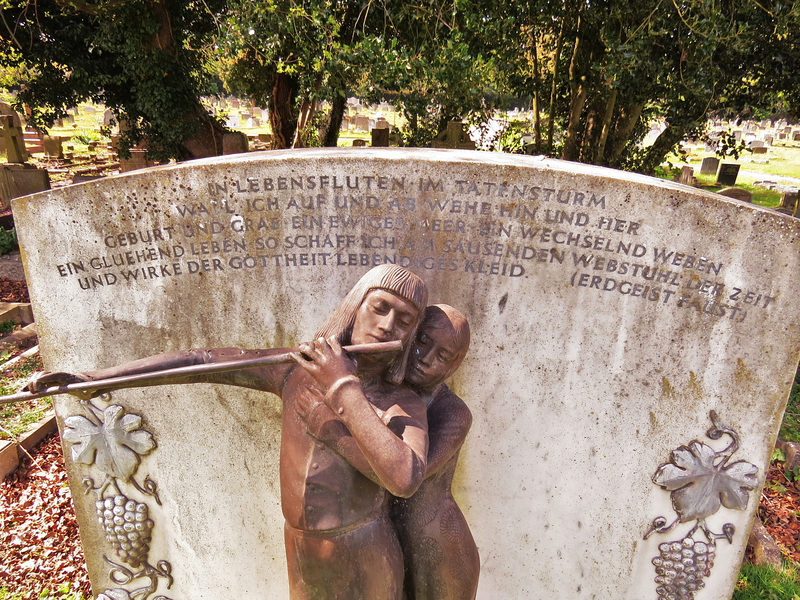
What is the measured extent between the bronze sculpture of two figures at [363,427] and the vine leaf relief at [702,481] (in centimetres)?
150

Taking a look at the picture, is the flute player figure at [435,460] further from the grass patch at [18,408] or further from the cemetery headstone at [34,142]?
the cemetery headstone at [34,142]

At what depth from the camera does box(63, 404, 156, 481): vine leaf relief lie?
11.5ft

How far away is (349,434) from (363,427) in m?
0.35

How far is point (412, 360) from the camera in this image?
2.50 metres

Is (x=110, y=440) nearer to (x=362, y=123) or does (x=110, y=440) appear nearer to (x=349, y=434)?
(x=349, y=434)

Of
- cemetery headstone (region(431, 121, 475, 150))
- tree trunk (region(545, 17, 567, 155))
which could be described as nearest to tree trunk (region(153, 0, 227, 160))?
cemetery headstone (region(431, 121, 475, 150))

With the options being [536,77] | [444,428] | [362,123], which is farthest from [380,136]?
[362,123]

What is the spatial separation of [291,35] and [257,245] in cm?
383

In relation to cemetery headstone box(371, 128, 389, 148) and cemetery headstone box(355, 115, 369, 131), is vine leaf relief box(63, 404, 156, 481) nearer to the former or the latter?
cemetery headstone box(371, 128, 389, 148)

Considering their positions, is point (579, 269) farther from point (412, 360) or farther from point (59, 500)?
point (59, 500)

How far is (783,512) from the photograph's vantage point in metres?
4.95

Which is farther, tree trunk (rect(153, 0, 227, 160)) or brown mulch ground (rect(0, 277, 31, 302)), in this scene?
tree trunk (rect(153, 0, 227, 160))

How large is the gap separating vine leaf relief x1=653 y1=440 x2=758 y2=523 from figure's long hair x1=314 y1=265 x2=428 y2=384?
79.7 inches

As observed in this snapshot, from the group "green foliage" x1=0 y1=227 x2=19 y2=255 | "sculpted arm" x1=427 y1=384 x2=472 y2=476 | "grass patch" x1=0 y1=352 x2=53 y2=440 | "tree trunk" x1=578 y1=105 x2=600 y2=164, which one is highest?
"tree trunk" x1=578 y1=105 x2=600 y2=164
